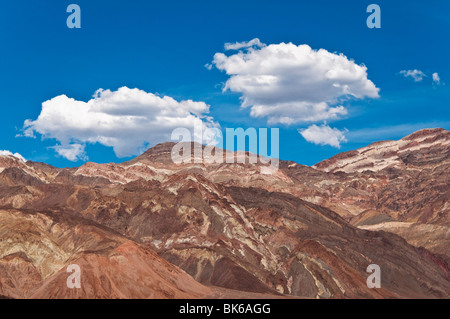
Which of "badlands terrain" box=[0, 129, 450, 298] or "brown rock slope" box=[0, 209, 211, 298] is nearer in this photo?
"brown rock slope" box=[0, 209, 211, 298]

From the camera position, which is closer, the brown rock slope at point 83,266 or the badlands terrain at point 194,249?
the brown rock slope at point 83,266

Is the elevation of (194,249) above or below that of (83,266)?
above

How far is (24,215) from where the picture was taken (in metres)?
119

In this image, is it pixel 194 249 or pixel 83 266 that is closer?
pixel 83 266

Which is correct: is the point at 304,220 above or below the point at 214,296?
above
